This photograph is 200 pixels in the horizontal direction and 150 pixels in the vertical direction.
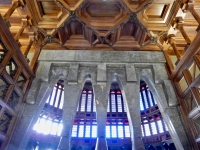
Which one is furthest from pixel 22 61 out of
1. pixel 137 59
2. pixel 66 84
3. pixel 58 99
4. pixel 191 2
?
pixel 58 99

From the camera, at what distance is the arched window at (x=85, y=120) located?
18016mm

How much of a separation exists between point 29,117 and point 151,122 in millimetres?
15917

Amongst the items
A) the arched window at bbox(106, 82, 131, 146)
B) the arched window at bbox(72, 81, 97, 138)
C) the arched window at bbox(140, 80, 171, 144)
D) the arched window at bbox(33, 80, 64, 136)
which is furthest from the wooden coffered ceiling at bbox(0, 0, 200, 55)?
the arched window at bbox(106, 82, 131, 146)

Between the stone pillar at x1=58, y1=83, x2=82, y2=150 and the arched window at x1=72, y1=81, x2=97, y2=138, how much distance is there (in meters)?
13.7

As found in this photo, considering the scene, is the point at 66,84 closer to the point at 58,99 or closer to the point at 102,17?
the point at 102,17

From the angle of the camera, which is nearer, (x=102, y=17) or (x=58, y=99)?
(x=102, y=17)

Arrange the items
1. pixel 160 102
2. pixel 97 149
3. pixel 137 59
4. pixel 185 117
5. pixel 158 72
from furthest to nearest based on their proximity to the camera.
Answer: pixel 137 59, pixel 158 72, pixel 160 102, pixel 185 117, pixel 97 149

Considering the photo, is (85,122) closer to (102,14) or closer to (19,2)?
(102,14)

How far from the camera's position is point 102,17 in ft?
20.2

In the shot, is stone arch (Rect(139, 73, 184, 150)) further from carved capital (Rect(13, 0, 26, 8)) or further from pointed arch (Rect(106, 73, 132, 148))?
pointed arch (Rect(106, 73, 132, 148))

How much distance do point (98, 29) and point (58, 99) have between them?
14.1m

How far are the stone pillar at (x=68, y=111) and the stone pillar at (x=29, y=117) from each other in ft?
2.71

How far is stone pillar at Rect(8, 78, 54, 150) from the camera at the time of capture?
14.6 feet

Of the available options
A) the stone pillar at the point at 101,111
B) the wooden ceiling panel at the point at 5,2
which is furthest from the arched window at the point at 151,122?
the wooden ceiling panel at the point at 5,2
